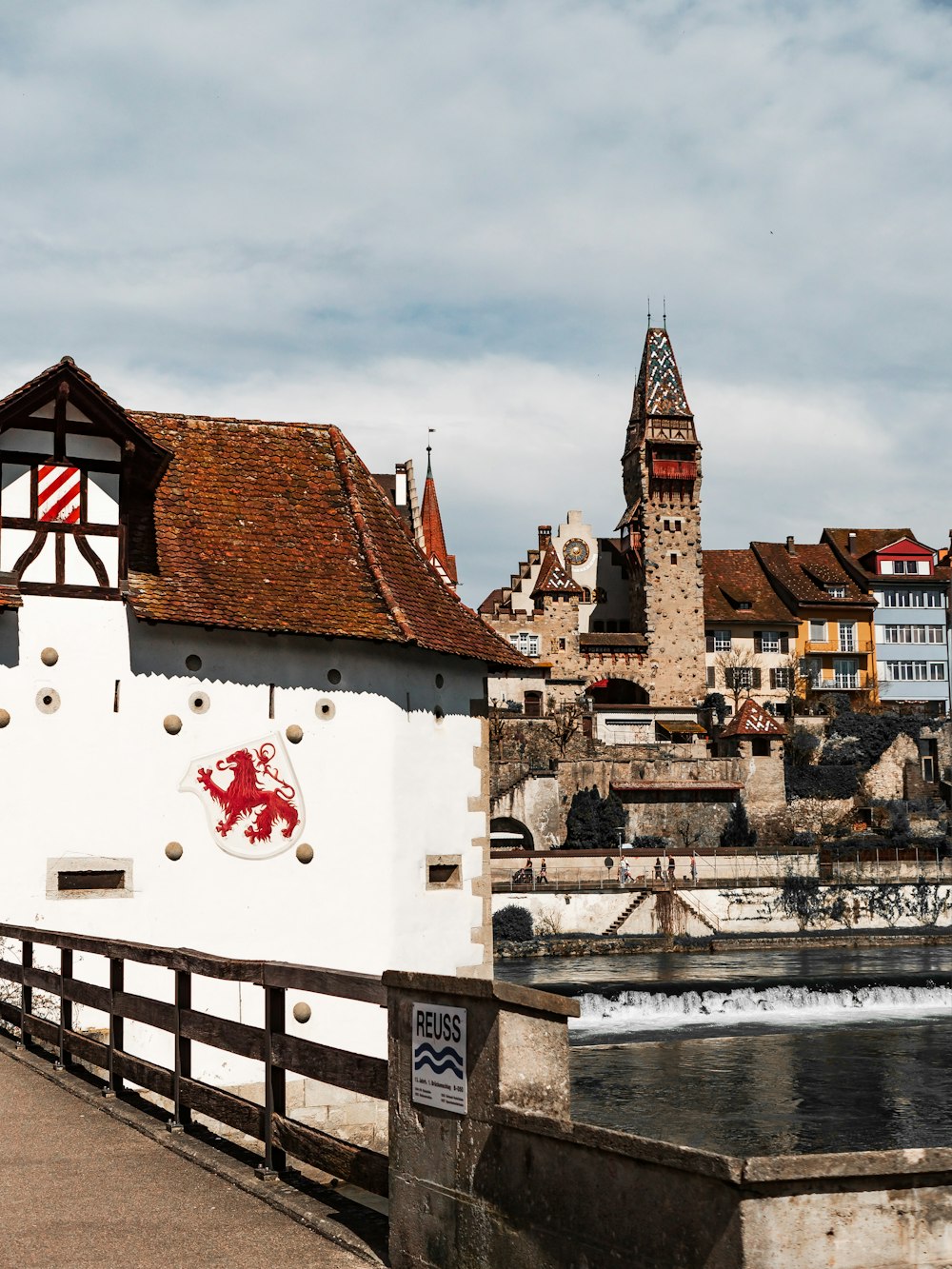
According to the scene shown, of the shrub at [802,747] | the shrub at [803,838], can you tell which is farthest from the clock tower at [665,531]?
the shrub at [803,838]

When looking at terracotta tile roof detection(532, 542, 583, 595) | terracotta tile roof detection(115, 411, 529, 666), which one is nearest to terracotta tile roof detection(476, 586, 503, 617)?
terracotta tile roof detection(532, 542, 583, 595)

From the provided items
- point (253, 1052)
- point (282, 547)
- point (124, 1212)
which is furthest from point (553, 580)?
point (124, 1212)

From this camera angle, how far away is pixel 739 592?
7994cm

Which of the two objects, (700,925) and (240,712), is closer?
(240,712)

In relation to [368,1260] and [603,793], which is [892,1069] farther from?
[603,793]

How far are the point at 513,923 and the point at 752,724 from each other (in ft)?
70.3

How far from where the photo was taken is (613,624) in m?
80.9

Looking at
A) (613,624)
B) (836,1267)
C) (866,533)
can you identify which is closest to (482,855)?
(836,1267)

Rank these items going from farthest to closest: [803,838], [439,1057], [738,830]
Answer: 1. [803,838]
2. [738,830]
3. [439,1057]

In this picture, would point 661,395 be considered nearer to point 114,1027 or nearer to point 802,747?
point 802,747

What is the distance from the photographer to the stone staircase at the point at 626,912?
2008 inches

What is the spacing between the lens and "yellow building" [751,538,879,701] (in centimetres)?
7888

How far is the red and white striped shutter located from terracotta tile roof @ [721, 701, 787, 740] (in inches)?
2118

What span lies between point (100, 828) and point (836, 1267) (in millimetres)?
11971
